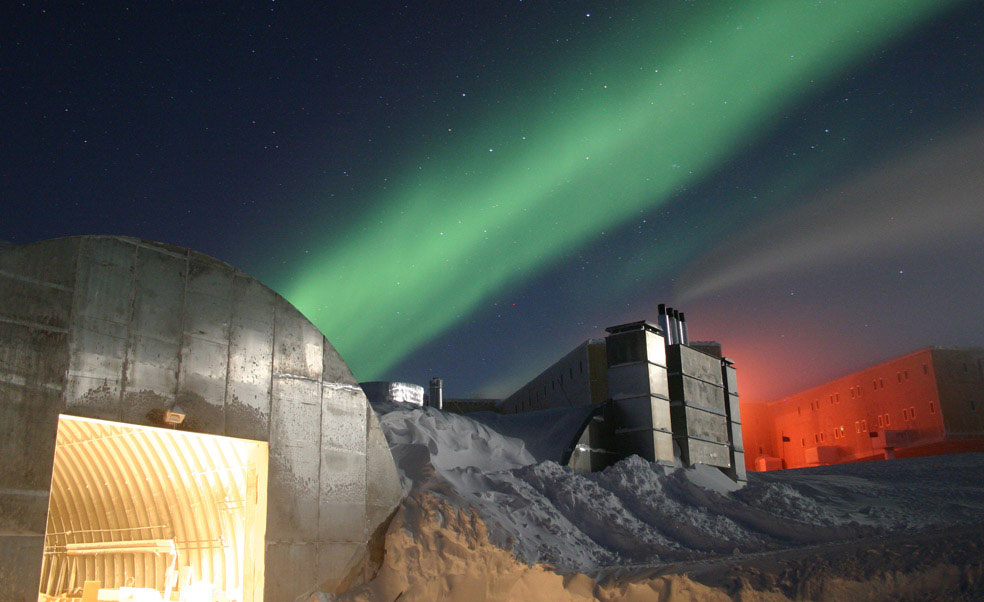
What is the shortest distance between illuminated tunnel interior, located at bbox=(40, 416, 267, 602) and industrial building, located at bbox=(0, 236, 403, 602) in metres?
0.03

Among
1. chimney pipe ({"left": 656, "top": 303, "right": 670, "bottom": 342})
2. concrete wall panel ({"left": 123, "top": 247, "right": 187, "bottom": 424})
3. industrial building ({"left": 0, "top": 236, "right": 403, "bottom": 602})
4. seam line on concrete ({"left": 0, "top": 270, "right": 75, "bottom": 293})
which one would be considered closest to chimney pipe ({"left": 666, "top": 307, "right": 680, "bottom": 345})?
chimney pipe ({"left": 656, "top": 303, "right": 670, "bottom": 342})

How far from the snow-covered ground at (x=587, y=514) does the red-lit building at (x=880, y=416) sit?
710 inches

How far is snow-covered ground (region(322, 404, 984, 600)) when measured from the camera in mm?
12297

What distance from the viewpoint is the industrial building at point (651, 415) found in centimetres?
2361

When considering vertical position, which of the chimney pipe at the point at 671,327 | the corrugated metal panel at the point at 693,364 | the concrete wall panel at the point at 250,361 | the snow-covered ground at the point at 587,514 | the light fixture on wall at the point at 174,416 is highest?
the chimney pipe at the point at 671,327

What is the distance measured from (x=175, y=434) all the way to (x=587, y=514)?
436 inches

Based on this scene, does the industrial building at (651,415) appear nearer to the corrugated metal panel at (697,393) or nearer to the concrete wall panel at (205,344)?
the corrugated metal panel at (697,393)

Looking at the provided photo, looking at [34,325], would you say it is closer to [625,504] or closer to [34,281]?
[34,281]

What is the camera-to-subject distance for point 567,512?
61.2 feet

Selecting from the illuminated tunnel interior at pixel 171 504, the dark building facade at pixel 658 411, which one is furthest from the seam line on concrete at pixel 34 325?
the dark building facade at pixel 658 411

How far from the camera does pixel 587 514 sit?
61.3 ft

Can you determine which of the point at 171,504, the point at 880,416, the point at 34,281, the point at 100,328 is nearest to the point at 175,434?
the point at 171,504

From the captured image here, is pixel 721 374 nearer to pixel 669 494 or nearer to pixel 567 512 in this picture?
pixel 669 494

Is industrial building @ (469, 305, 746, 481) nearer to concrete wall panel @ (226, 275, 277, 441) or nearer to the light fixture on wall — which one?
concrete wall panel @ (226, 275, 277, 441)
